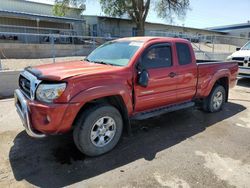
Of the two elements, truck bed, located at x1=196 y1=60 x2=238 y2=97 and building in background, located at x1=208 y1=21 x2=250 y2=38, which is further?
building in background, located at x1=208 y1=21 x2=250 y2=38

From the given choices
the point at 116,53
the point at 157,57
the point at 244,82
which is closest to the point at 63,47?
the point at 244,82

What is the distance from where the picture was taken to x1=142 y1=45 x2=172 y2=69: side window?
411 centimetres

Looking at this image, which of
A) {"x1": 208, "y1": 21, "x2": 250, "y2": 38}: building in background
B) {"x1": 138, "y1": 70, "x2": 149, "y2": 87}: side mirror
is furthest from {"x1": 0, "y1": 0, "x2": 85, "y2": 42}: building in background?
{"x1": 208, "y1": 21, "x2": 250, "y2": 38}: building in background

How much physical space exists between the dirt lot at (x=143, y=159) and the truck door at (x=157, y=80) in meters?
0.66

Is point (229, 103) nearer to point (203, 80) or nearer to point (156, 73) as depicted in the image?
point (203, 80)

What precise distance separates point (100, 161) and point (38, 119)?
1.10 metres

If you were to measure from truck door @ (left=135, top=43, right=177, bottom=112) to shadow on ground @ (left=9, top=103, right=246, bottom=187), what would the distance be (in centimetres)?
60

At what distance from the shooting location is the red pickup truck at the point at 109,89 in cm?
314

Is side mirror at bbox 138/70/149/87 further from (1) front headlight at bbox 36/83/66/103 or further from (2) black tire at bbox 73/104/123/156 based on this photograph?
(1) front headlight at bbox 36/83/66/103

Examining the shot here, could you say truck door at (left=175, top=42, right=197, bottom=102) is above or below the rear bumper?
above

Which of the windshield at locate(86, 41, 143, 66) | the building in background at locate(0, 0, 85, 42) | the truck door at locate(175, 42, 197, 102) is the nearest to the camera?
the windshield at locate(86, 41, 143, 66)

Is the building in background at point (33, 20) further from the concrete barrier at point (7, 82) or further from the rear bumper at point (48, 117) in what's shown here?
the rear bumper at point (48, 117)

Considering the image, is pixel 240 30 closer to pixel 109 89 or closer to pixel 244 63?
pixel 244 63

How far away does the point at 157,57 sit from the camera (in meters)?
4.32
